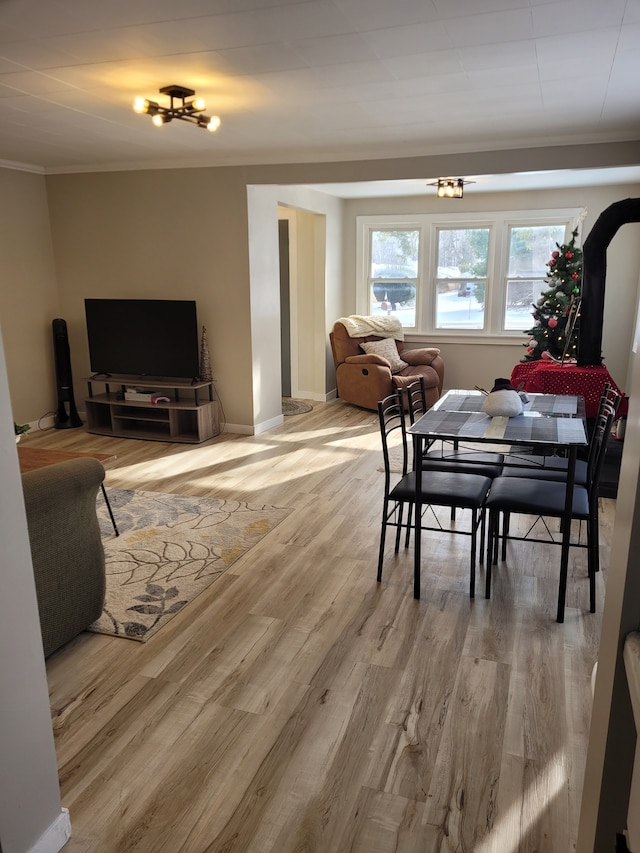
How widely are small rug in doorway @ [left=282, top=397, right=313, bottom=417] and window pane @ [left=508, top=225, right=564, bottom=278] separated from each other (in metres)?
3.00

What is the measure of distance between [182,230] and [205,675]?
4672mm

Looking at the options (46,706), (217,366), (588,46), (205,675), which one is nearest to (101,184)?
(217,366)

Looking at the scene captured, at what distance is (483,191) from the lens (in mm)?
7504

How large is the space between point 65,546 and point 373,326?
5.65 m

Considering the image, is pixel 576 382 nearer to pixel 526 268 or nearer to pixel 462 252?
pixel 526 268

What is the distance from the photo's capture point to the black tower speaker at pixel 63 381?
6.46m

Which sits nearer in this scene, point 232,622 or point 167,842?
point 167,842

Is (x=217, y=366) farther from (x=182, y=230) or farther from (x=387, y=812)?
(x=387, y=812)

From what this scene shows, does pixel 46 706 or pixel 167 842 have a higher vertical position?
pixel 46 706

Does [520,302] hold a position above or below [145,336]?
above

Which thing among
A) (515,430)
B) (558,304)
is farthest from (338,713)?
(558,304)

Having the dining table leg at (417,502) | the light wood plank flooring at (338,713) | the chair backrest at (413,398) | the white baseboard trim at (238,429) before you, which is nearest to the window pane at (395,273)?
the white baseboard trim at (238,429)

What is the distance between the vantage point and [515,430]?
3.02 metres

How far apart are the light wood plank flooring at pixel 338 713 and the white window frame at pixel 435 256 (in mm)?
4839
